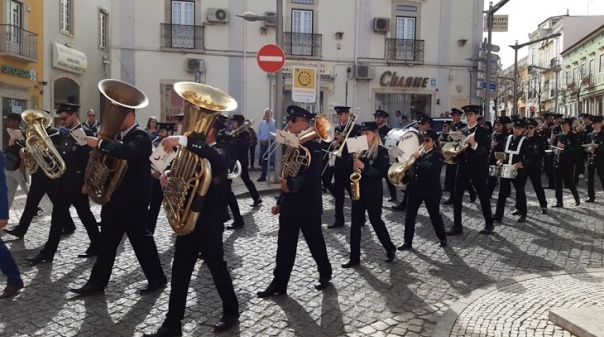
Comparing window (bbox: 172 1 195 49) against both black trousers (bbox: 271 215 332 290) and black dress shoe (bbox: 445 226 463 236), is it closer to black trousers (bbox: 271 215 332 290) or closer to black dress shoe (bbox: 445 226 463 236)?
black dress shoe (bbox: 445 226 463 236)

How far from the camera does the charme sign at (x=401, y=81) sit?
1023 inches

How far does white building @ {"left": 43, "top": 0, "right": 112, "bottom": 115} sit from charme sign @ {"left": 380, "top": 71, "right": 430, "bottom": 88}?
1372cm

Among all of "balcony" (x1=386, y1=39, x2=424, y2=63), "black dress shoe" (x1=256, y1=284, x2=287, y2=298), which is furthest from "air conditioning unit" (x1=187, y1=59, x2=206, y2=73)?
"black dress shoe" (x1=256, y1=284, x2=287, y2=298)

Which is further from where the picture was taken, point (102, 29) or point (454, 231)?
point (102, 29)

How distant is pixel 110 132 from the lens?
5.02 meters

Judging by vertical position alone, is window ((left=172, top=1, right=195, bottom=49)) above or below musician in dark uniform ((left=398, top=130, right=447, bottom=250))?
above

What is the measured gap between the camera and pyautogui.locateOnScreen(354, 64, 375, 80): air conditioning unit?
83.3 ft

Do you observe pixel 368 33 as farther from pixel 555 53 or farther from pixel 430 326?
pixel 555 53

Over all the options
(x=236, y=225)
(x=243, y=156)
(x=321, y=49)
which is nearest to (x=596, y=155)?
(x=243, y=156)

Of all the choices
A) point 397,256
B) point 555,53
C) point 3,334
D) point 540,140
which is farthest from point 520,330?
point 555,53

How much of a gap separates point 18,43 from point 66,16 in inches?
179

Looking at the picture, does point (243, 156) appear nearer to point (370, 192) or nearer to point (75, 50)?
point (370, 192)

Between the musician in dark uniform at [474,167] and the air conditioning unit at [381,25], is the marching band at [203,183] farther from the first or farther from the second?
the air conditioning unit at [381,25]

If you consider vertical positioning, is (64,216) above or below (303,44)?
below
